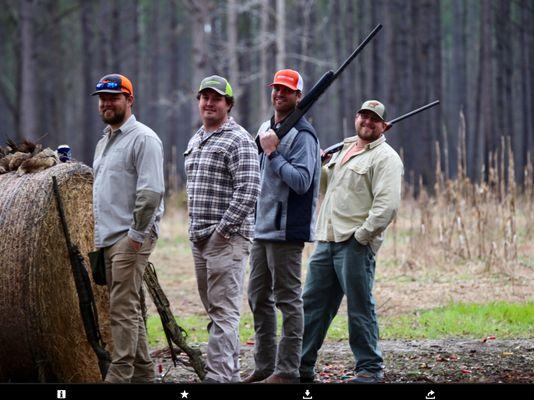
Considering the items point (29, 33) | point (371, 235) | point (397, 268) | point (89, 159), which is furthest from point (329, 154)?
point (89, 159)

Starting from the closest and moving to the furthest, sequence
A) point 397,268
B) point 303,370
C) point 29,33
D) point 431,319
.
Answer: point 303,370, point 431,319, point 397,268, point 29,33

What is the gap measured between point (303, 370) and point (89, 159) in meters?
25.4

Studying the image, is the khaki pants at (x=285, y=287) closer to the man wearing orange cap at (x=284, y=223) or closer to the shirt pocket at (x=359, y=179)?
the man wearing orange cap at (x=284, y=223)

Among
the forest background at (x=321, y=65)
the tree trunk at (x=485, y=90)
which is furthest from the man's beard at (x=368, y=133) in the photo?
the tree trunk at (x=485, y=90)

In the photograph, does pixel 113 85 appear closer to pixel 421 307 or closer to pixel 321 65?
pixel 421 307

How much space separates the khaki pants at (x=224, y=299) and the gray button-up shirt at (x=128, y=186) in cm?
49

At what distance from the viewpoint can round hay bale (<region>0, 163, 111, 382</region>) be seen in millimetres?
6574

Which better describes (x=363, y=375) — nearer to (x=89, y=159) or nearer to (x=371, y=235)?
(x=371, y=235)

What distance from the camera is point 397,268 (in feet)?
42.5

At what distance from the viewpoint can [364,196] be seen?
7.00 metres

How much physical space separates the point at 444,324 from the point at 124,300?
440 centimetres

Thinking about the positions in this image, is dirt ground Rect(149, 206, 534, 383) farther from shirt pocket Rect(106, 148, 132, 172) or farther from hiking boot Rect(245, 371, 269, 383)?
shirt pocket Rect(106, 148, 132, 172)

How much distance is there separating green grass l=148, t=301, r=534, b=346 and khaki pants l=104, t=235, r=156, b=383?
2921mm
